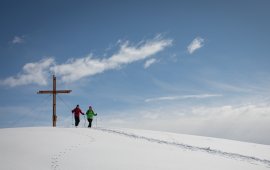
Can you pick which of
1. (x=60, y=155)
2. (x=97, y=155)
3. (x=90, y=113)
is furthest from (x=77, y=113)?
(x=60, y=155)

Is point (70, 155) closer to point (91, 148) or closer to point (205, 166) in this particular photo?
point (91, 148)

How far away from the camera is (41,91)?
2758cm

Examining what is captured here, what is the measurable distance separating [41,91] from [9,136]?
1067cm

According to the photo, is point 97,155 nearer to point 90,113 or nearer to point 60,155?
point 60,155

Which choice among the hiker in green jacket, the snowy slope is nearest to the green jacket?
the hiker in green jacket

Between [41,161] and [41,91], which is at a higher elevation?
[41,91]

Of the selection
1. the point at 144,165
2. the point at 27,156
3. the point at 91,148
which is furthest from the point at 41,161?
the point at 144,165

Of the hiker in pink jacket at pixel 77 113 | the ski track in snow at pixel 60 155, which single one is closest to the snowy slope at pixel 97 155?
the ski track in snow at pixel 60 155

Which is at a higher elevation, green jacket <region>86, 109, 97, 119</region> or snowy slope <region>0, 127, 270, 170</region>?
green jacket <region>86, 109, 97, 119</region>

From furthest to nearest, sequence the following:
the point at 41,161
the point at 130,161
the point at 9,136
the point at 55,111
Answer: the point at 55,111 < the point at 9,136 < the point at 130,161 < the point at 41,161

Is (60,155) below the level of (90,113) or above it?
below

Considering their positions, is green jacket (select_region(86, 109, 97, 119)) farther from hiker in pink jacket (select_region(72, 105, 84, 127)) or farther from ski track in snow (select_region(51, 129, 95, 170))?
ski track in snow (select_region(51, 129, 95, 170))

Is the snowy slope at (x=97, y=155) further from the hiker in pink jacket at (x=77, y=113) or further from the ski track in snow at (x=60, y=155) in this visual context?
the hiker in pink jacket at (x=77, y=113)

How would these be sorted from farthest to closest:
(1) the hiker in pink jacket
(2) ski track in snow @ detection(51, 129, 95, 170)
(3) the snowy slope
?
(1) the hiker in pink jacket, (3) the snowy slope, (2) ski track in snow @ detection(51, 129, 95, 170)
